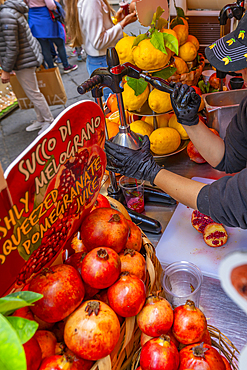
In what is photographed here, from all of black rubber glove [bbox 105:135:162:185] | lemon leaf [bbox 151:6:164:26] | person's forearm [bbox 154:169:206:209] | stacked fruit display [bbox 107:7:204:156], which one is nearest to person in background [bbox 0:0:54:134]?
stacked fruit display [bbox 107:7:204:156]

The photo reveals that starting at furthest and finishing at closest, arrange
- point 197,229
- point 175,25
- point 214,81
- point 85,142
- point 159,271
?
point 214,81
point 175,25
point 197,229
point 159,271
point 85,142

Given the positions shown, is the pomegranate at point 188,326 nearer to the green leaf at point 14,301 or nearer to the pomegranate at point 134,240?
the pomegranate at point 134,240

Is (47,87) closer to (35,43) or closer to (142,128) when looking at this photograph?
(35,43)

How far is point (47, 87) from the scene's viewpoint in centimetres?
436

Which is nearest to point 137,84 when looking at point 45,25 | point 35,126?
point 35,126

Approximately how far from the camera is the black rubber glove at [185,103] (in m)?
1.43

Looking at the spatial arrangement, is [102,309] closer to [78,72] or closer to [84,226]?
[84,226]

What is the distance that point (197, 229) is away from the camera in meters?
1.35

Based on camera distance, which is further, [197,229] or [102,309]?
[197,229]

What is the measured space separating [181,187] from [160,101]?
644 mm

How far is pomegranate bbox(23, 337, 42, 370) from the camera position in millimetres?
601

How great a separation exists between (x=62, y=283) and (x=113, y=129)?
120 centimetres

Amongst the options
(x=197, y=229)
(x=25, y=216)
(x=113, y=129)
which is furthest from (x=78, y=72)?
(x=25, y=216)

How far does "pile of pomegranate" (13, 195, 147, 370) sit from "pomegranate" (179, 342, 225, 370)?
164 millimetres
